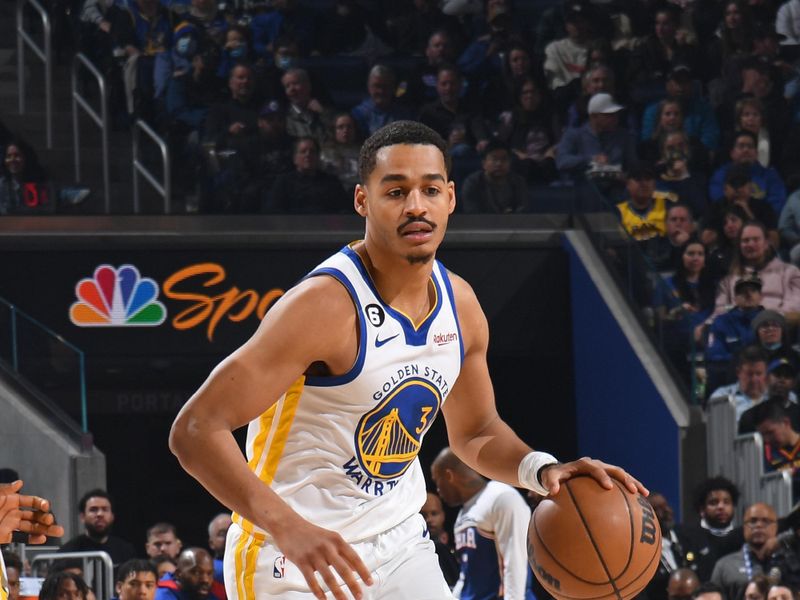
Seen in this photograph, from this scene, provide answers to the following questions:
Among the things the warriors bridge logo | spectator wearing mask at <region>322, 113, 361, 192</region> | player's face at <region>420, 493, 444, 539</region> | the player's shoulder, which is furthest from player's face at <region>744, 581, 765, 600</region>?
spectator wearing mask at <region>322, 113, 361, 192</region>

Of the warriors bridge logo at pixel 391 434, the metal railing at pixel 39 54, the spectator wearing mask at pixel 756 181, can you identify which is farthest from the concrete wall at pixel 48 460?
the warriors bridge logo at pixel 391 434

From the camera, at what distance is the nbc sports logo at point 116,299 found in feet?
42.7

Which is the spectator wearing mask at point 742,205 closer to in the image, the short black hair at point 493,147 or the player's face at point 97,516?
the short black hair at point 493,147

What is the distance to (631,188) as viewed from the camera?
12.8 m

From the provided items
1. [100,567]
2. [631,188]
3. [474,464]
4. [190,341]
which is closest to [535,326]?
[631,188]

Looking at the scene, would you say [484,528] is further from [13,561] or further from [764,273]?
[764,273]

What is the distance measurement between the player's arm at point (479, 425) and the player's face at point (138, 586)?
403 cm

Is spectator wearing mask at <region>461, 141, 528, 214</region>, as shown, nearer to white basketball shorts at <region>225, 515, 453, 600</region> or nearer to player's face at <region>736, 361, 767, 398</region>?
player's face at <region>736, 361, 767, 398</region>

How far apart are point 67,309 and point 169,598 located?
4.76 metres

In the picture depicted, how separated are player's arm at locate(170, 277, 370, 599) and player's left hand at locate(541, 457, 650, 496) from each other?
0.66m

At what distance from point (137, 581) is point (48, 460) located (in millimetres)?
3820

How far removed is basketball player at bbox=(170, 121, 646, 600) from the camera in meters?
4.26

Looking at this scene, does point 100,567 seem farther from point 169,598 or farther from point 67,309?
point 67,309

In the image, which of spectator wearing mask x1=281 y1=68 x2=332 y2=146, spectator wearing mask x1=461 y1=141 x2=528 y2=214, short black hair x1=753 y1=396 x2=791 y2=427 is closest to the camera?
short black hair x1=753 y1=396 x2=791 y2=427
